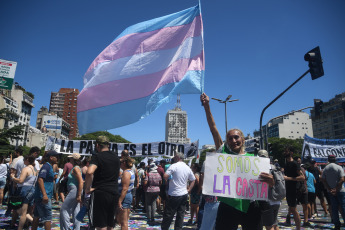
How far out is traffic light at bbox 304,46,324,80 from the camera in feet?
Answer: 30.4

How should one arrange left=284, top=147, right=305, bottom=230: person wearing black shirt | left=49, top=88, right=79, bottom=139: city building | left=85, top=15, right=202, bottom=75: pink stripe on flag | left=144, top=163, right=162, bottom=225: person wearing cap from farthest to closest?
left=49, top=88, right=79, bottom=139: city building < left=144, top=163, right=162, bottom=225: person wearing cap < left=284, top=147, right=305, bottom=230: person wearing black shirt < left=85, top=15, right=202, bottom=75: pink stripe on flag

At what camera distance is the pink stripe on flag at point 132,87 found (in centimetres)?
558

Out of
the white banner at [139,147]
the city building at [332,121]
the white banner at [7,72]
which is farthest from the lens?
the city building at [332,121]

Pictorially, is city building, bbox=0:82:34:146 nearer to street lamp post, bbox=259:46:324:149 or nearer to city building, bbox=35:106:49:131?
city building, bbox=35:106:49:131

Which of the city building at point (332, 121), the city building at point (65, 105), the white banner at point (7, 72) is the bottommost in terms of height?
the white banner at point (7, 72)

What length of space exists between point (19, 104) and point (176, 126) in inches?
4599

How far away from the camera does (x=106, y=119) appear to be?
5730 mm

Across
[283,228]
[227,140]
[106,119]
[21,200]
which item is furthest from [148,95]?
[283,228]

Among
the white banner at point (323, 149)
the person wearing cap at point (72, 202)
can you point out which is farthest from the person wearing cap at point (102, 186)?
the white banner at point (323, 149)

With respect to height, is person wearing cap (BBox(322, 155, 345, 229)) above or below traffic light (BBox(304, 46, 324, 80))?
below

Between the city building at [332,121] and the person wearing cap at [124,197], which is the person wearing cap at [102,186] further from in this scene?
the city building at [332,121]

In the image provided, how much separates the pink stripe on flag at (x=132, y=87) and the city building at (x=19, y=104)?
79720mm

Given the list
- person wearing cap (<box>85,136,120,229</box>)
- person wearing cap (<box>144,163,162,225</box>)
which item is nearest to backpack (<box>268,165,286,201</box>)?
person wearing cap (<box>85,136,120,229</box>)

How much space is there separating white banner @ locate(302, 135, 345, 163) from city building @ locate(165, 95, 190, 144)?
166 meters
